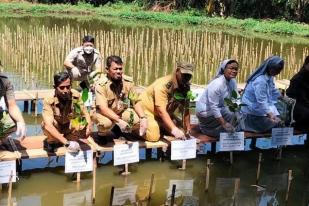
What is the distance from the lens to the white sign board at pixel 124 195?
16.1ft

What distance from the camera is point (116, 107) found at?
5805mm

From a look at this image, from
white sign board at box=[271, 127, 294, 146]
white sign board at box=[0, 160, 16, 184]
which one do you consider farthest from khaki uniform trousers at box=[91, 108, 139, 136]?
white sign board at box=[271, 127, 294, 146]

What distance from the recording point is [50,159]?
5.76 metres

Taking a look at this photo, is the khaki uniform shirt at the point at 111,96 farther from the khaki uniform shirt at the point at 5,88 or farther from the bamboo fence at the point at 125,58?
the bamboo fence at the point at 125,58

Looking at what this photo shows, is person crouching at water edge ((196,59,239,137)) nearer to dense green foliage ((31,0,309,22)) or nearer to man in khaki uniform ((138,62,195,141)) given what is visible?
man in khaki uniform ((138,62,195,141))

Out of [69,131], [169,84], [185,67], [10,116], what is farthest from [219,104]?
[10,116]

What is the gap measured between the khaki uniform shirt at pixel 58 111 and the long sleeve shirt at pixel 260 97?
7.67 ft

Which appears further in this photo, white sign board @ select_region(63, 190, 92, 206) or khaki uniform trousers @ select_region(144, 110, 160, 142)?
khaki uniform trousers @ select_region(144, 110, 160, 142)

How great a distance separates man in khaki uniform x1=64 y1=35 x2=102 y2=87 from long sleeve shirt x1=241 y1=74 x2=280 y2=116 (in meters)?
2.51

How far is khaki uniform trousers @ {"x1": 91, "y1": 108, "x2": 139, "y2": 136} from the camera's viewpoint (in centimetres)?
562

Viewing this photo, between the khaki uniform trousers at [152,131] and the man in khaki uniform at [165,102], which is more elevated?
the man in khaki uniform at [165,102]

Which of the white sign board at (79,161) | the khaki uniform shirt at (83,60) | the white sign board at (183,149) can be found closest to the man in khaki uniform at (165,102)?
the white sign board at (183,149)

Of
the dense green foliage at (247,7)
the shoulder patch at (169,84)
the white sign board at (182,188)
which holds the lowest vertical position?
the white sign board at (182,188)

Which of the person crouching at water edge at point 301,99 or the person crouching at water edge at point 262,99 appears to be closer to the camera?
the person crouching at water edge at point 262,99
